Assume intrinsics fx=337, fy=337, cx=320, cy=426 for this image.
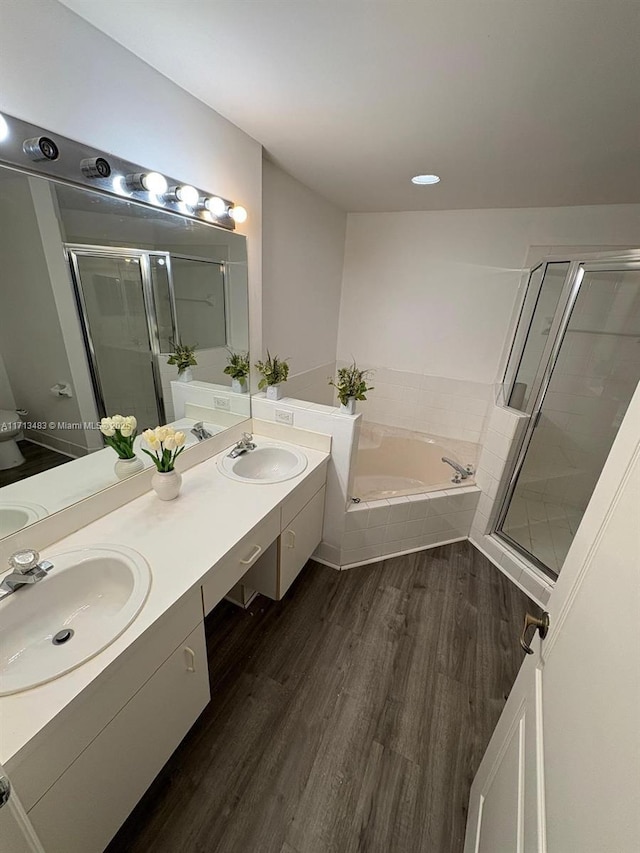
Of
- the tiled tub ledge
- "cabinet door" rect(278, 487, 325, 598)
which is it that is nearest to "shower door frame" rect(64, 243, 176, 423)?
"cabinet door" rect(278, 487, 325, 598)

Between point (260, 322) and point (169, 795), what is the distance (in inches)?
81.6

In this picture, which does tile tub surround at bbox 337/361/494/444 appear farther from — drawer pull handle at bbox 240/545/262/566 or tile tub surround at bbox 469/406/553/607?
drawer pull handle at bbox 240/545/262/566

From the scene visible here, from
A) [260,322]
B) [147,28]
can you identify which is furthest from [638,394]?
[260,322]

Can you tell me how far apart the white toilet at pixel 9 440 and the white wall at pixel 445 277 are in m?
2.71

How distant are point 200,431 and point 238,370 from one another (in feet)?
1.34

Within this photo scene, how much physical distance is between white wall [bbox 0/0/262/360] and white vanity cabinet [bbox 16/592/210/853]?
149 centimetres

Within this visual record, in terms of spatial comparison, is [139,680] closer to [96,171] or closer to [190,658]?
[190,658]

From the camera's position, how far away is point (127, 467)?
1342mm

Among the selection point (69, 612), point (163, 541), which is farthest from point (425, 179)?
point (69, 612)

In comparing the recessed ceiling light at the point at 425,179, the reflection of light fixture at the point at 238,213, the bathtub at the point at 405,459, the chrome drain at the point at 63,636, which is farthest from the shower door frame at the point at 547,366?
the chrome drain at the point at 63,636

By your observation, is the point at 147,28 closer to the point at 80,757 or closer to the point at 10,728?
the point at 10,728

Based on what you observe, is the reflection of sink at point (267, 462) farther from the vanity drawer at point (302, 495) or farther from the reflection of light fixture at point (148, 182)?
the reflection of light fixture at point (148, 182)

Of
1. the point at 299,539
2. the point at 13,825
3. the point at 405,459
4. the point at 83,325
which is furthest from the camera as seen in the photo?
the point at 405,459

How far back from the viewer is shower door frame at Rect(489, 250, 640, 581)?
6.21 feet
